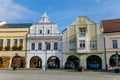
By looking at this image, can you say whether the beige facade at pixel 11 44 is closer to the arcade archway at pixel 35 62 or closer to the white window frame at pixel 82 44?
the arcade archway at pixel 35 62

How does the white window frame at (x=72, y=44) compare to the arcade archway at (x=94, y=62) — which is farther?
the white window frame at (x=72, y=44)

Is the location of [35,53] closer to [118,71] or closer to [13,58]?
[13,58]

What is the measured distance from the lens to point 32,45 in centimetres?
4959

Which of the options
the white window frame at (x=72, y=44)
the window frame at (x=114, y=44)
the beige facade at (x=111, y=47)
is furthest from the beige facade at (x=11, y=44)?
the window frame at (x=114, y=44)

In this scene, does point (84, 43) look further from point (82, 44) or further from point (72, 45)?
point (72, 45)

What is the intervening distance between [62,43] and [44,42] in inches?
160

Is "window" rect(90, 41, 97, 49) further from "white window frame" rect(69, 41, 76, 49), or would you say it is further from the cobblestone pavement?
the cobblestone pavement

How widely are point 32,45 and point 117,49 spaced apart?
60.5 ft

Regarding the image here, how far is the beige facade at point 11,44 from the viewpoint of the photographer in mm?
49156

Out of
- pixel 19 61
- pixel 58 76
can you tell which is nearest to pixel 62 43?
→ pixel 19 61

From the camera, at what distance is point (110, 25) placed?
48.4m

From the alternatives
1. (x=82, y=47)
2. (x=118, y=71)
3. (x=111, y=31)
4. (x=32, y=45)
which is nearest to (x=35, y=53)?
(x=32, y=45)

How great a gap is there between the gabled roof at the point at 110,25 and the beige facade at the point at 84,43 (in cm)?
161

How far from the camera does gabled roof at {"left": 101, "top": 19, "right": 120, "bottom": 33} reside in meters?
46.4
